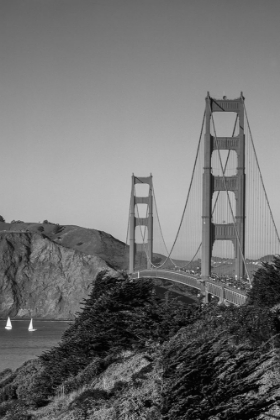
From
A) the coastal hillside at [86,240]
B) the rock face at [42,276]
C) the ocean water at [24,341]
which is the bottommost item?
the ocean water at [24,341]

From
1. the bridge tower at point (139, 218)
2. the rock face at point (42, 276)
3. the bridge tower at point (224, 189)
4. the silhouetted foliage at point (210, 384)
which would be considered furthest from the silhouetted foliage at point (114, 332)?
the rock face at point (42, 276)

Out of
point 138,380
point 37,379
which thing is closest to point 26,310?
point 37,379

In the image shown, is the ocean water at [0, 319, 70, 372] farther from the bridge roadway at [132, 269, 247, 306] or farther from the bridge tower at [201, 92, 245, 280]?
the bridge tower at [201, 92, 245, 280]

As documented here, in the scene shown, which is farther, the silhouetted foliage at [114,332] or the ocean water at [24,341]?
the ocean water at [24,341]

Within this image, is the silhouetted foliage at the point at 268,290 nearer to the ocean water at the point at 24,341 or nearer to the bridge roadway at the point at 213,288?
the bridge roadway at the point at 213,288

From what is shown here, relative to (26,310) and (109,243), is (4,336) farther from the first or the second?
(109,243)

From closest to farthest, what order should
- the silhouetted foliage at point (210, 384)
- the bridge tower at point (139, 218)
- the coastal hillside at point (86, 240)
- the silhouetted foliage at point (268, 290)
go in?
the silhouetted foliage at point (210, 384) → the silhouetted foliage at point (268, 290) → the bridge tower at point (139, 218) → the coastal hillside at point (86, 240)

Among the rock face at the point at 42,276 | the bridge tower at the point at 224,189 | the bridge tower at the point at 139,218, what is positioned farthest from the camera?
the rock face at the point at 42,276
